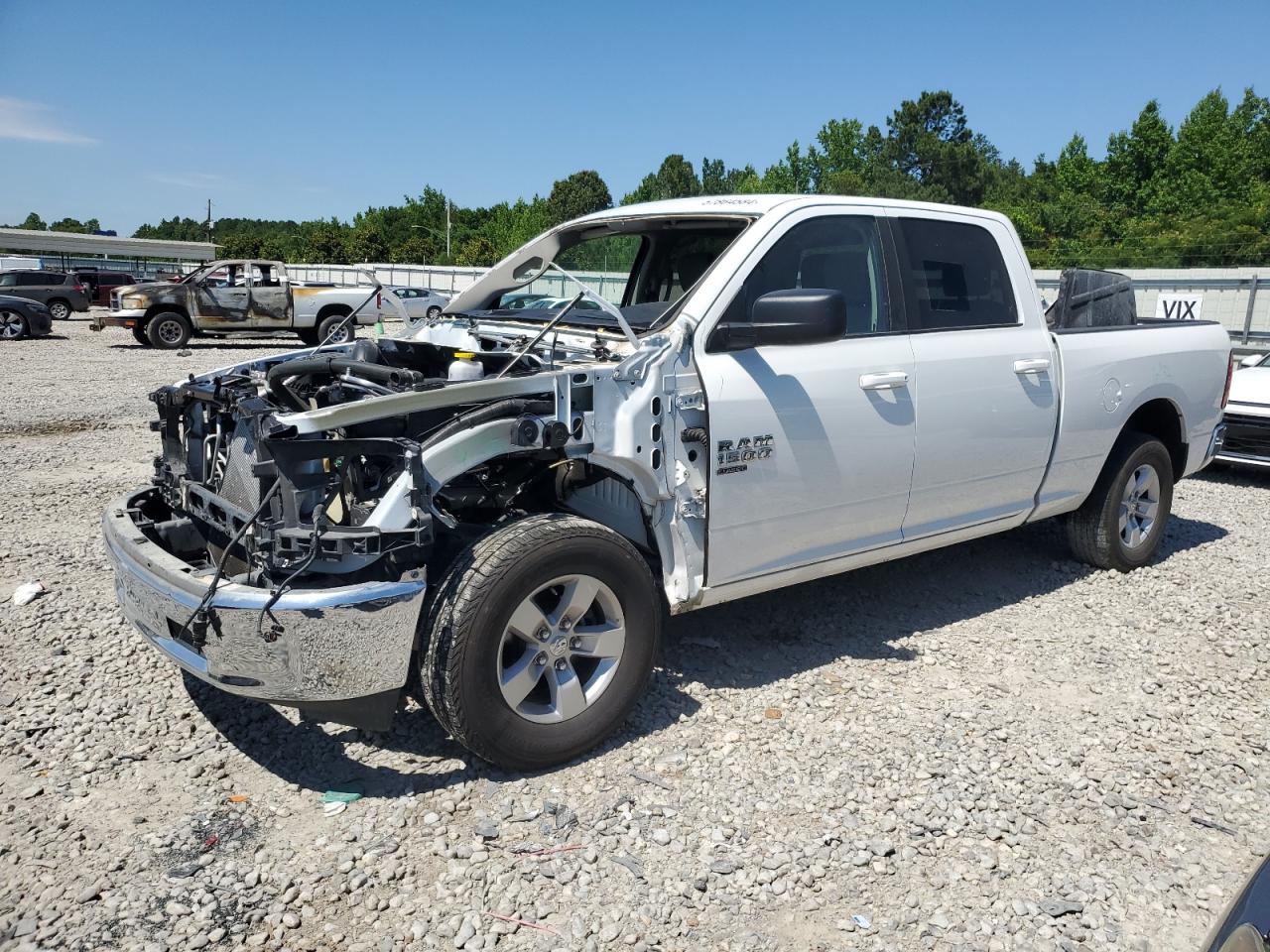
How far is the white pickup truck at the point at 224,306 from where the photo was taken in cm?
1914

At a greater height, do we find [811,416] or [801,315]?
[801,315]

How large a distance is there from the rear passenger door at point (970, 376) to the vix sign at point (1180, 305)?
34.1ft

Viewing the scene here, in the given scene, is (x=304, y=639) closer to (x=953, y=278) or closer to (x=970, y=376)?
(x=970, y=376)

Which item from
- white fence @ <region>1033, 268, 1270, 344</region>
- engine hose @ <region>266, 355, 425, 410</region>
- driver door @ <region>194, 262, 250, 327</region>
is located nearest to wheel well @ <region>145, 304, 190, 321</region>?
driver door @ <region>194, 262, 250, 327</region>

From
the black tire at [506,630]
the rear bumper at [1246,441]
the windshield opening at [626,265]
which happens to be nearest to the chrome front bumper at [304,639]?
the black tire at [506,630]

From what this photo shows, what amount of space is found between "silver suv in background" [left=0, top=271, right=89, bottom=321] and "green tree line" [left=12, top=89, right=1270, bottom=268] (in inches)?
1011

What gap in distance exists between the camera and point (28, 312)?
68.3ft

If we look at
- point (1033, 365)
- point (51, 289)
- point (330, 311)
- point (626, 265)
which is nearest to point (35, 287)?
point (51, 289)

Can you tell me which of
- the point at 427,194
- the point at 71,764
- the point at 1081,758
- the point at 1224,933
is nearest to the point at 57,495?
the point at 71,764

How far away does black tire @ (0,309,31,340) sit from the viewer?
67.8 feet

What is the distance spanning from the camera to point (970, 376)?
4387 millimetres

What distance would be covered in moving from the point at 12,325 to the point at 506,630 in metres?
22.3

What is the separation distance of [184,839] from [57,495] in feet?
16.1

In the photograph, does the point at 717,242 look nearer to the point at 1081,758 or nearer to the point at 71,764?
the point at 1081,758
